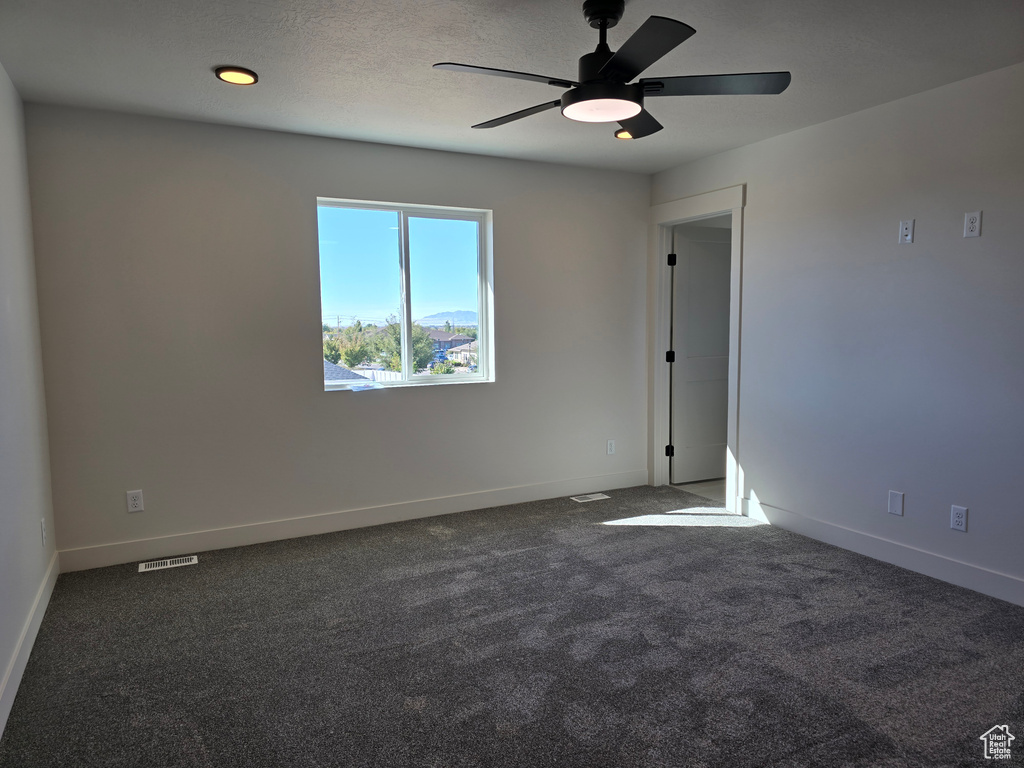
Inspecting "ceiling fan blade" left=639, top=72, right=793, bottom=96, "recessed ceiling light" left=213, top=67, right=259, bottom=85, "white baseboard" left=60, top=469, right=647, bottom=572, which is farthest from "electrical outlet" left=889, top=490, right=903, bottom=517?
"recessed ceiling light" left=213, top=67, right=259, bottom=85

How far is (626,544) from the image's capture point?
3.71 m

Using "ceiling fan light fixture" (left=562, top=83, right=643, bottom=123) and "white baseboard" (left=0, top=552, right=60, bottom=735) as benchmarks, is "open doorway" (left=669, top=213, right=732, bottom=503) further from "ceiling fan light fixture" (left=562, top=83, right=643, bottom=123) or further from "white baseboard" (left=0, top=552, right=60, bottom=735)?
"white baseboard" (left=0, top=552, right=60, bottom=735)

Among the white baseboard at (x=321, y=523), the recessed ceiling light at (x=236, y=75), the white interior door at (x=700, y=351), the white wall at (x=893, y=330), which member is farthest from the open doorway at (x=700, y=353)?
the recessed ceiling light at (x=236, y=75)

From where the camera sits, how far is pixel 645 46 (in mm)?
1843

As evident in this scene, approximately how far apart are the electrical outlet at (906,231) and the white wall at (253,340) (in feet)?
6.77

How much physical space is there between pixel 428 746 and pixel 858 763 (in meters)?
1.28

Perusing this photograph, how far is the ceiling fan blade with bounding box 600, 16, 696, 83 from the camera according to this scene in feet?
5.65

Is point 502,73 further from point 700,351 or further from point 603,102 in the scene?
point 700,351

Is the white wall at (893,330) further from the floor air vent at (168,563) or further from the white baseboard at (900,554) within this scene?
the floor air vent at (168,563)

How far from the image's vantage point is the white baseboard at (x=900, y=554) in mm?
2904

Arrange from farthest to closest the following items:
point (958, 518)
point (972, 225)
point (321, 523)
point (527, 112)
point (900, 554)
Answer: point (321, 523)
point (900, 554)
point (958, 518)
point (972, 225)
point (527, 112)

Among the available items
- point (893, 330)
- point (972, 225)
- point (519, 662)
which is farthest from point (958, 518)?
point (519, 662)

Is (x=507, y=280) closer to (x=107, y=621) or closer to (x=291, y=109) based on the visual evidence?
(x=291, y=109)

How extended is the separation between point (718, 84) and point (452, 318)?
2.65 m
